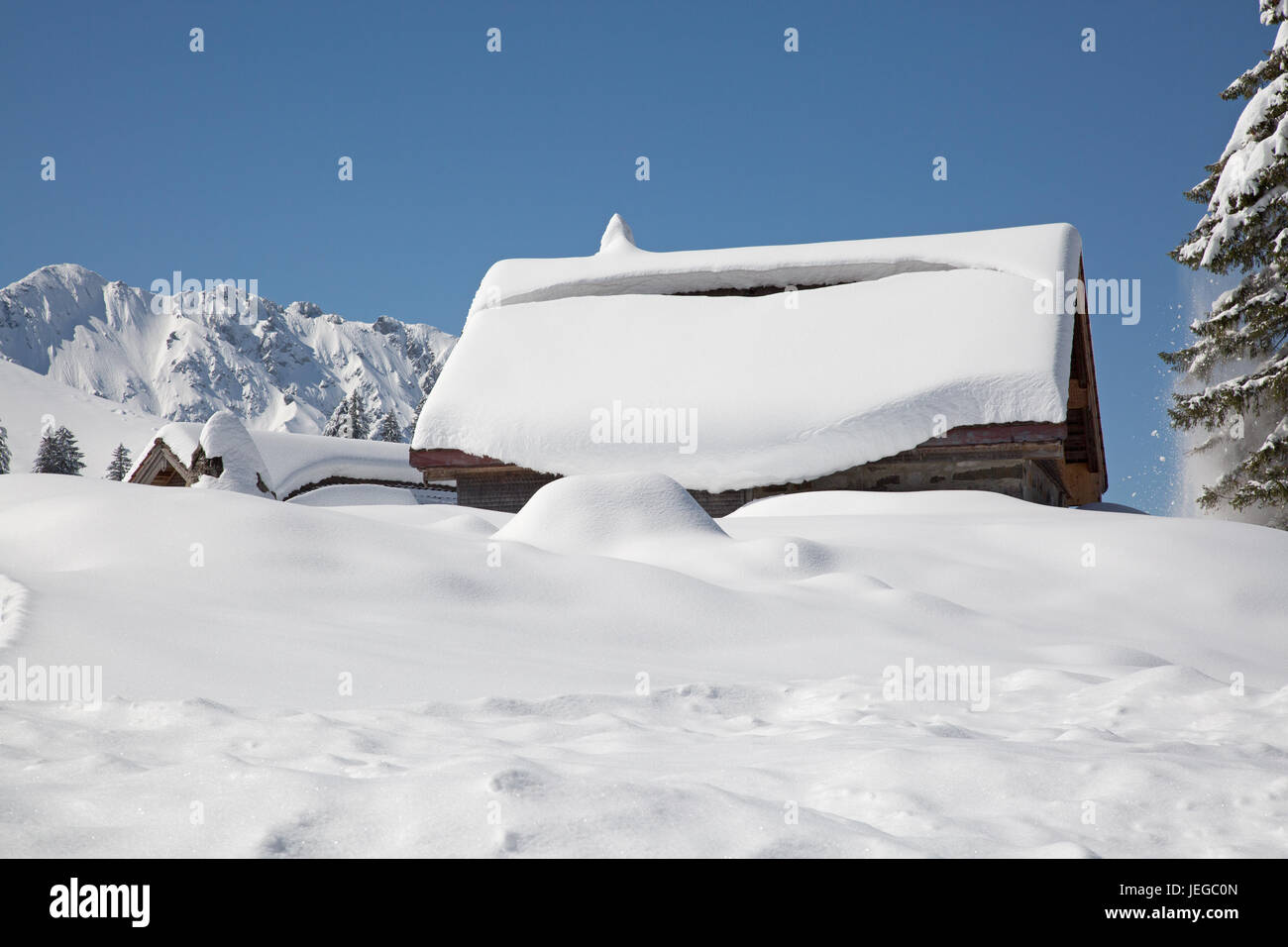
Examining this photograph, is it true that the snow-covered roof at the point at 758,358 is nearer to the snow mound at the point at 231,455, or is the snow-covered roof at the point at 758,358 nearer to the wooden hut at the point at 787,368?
the wooden hut at the point at 787,368

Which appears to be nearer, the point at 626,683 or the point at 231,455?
the point at 626,683

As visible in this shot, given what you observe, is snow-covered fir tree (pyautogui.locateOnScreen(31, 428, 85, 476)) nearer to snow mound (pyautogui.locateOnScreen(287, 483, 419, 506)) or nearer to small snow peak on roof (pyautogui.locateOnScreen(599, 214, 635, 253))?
snow mound (pyautogui.locateOnScreen(287, 483, 419, 506))

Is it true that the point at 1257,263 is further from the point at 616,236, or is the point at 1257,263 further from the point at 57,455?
the point at 57,455

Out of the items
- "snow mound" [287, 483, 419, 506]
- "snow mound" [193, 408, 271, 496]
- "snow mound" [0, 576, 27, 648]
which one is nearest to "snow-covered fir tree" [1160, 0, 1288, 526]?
"snow mound" [0, 576, 27, 648]

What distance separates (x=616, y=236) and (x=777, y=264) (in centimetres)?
431

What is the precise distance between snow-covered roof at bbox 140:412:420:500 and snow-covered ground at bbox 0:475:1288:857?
57.4 feet

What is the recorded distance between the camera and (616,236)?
20.1m

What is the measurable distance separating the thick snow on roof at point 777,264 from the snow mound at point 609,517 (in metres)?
9.84

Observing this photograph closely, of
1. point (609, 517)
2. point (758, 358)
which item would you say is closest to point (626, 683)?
point (609, 517)

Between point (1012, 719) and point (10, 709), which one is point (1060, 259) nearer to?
point (1012, 719)

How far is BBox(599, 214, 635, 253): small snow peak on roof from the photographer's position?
1970 centimetres

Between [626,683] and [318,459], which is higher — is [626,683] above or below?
below
